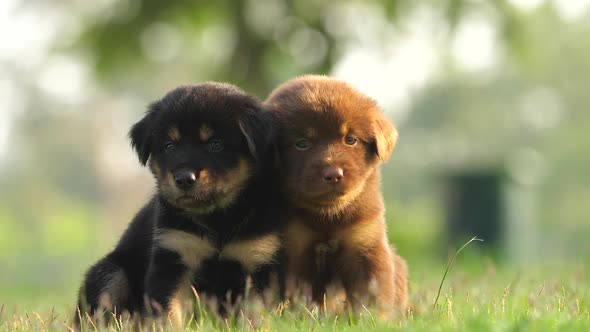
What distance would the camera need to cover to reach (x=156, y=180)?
4.71 metres

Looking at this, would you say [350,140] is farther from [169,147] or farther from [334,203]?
[169,147]

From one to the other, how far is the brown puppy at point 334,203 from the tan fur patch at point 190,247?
0.45 m

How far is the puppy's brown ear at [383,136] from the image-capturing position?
470 centimetres

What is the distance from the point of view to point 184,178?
428 centimetres

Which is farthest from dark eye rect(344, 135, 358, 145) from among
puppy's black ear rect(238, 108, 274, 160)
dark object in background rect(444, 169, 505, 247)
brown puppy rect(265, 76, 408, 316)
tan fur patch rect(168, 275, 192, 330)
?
dark object in background rect(444, 169, 505, 247)

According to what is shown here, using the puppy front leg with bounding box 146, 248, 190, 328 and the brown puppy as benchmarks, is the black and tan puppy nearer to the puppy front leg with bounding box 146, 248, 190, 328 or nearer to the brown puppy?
the puppy front leg with bounding box 146, 248, 190, 328

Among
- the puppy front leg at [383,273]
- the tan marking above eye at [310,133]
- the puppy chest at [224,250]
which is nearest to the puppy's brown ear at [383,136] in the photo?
the tan marking above eye at [310,133]

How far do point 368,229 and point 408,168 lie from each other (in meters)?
35.6

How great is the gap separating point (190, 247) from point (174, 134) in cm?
61

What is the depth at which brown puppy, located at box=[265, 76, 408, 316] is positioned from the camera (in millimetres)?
4539

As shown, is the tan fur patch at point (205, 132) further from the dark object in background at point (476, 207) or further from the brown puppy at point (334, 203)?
the dark object in background at point (476, 207)

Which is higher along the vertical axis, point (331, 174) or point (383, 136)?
point (383, 136)

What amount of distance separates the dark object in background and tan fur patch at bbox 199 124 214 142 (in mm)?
9822

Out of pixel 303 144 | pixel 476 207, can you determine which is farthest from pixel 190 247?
pixel 476 207
